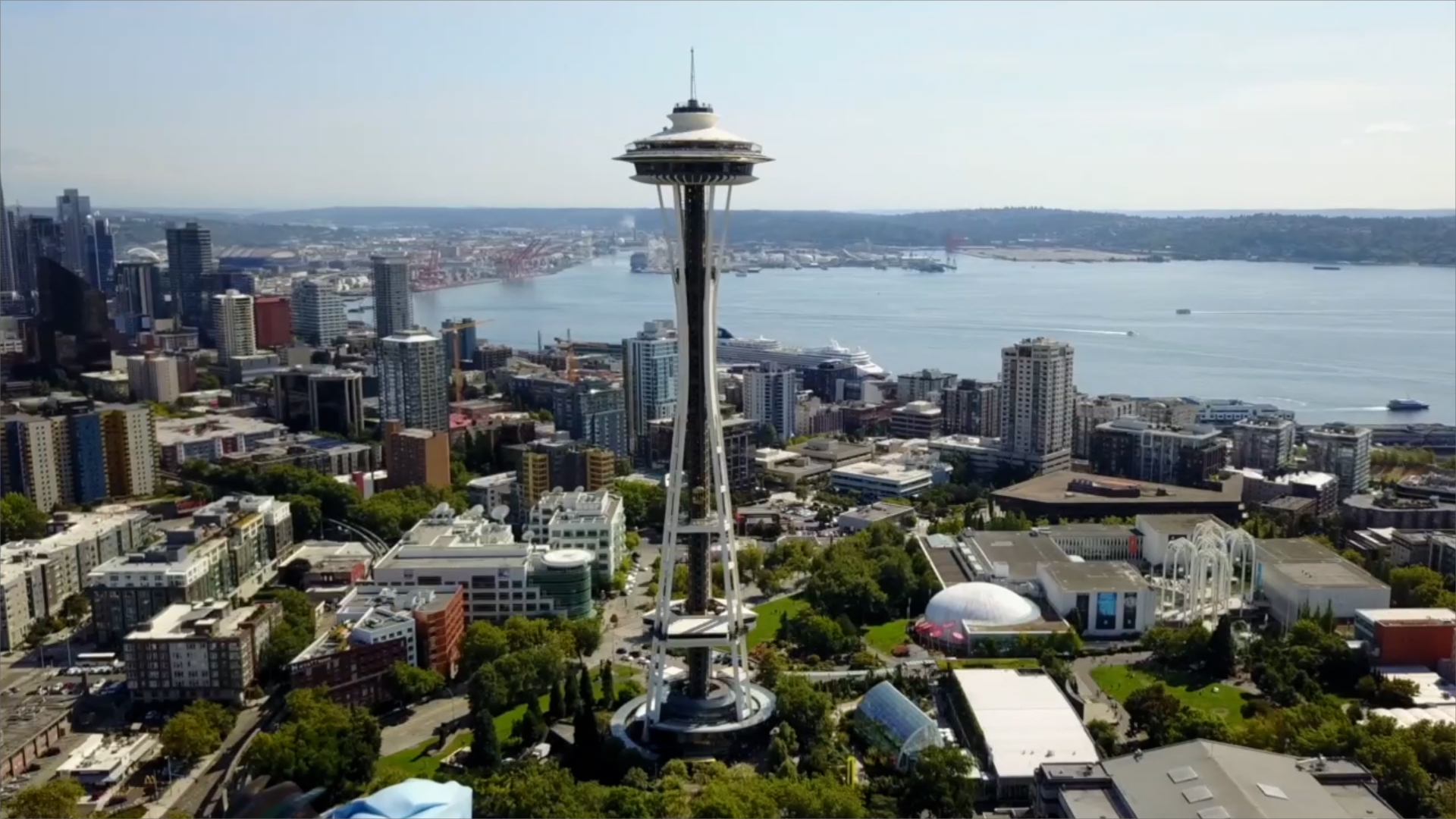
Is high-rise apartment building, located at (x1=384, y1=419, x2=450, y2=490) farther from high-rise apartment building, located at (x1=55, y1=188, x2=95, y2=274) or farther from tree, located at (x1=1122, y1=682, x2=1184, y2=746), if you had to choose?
tree, located at (x1=1122, y1=682, x2=1184, y2=746)

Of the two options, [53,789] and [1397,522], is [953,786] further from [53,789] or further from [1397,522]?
[1397,522]

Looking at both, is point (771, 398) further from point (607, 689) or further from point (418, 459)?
point (607, 689)

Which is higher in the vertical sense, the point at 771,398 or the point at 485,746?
the point at 771,398

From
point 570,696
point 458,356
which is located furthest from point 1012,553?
point 458,356

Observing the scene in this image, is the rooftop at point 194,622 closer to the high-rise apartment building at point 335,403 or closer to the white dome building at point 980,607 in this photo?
the white dome building at point 980,607

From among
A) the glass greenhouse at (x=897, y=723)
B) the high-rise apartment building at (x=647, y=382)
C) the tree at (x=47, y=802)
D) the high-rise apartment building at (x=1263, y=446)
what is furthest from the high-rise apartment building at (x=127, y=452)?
the high-rise apartment building at (x=1263, y=446)

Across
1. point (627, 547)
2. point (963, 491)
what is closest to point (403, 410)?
point (627, 547)
